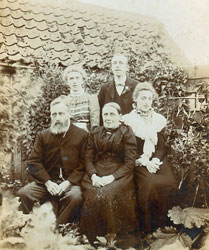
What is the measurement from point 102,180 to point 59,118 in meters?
0.73

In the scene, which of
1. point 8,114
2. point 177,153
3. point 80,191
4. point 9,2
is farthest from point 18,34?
point 177,153

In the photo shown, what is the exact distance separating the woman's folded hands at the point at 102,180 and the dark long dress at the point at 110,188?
3cm

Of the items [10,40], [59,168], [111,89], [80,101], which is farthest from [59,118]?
[10,40]

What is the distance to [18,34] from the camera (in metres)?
3.28

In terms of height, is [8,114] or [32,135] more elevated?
[8,114]

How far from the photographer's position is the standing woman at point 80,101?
10.5 feet

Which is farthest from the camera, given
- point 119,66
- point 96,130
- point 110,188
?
point 119,66

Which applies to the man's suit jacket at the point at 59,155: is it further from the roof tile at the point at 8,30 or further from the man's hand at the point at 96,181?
the roof tile at the point at 8,30

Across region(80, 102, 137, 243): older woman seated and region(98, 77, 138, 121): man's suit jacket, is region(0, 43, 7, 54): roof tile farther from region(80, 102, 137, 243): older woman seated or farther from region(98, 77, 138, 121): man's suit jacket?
region(80, 102, 137, 243): older woman seated

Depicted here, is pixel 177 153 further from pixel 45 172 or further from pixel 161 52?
pixel 45 172

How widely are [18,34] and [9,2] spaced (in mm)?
328

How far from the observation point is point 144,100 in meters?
3.27

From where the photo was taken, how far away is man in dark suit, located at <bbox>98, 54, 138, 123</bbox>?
10.7 feet

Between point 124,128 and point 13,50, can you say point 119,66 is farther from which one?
point 13,50
